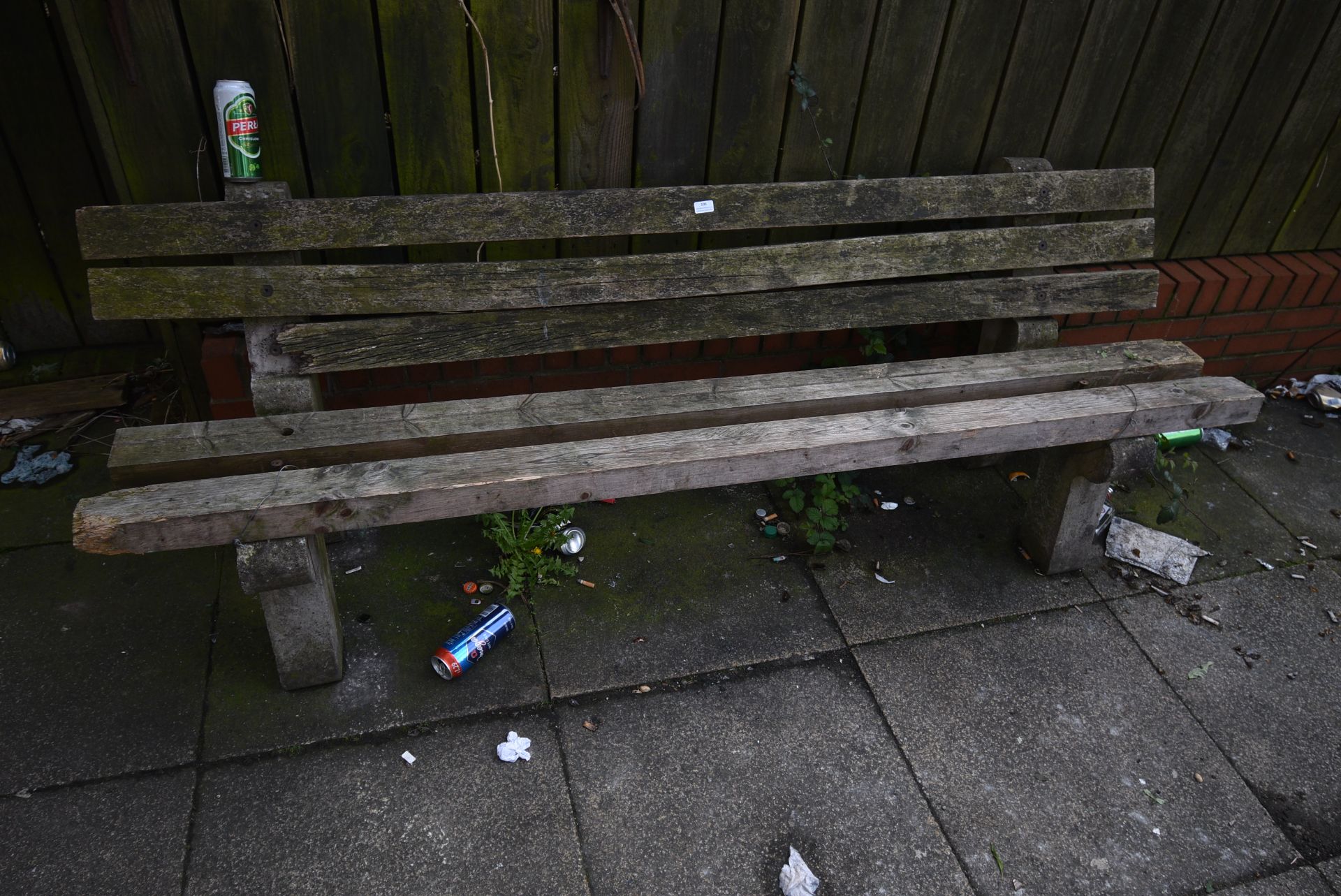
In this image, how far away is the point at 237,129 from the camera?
244 cm

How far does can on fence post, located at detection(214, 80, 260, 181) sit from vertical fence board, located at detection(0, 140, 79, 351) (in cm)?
145

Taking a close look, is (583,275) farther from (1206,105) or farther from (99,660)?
(1206,105)

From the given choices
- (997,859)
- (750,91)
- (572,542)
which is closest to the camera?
(997,859)

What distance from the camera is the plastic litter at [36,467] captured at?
320 cm

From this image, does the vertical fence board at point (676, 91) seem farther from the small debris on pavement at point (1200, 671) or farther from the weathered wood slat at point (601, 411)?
the small debris on pavement at point (1200, 671)

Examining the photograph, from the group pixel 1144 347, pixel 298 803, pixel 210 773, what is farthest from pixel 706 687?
pixel 1144 347

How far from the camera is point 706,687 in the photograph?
2672 mm

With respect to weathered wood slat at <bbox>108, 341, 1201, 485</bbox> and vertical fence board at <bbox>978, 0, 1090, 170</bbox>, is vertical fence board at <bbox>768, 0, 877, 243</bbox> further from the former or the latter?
weathered wood slat at <bbox>108, 341, 1201, 485</bbox>

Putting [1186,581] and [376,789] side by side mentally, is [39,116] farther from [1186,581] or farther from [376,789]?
[1186,581]

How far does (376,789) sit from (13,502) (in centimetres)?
183

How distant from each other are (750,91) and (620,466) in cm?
137

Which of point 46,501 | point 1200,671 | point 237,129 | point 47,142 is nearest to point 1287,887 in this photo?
point 1200,671

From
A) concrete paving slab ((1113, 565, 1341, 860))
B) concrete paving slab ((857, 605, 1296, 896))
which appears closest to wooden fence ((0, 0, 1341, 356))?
concrete paving slab ((1113, 565, 1341, 860))

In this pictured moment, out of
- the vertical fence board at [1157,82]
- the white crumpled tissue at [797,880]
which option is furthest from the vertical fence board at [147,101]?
the vertical fence board at [1157,82]
